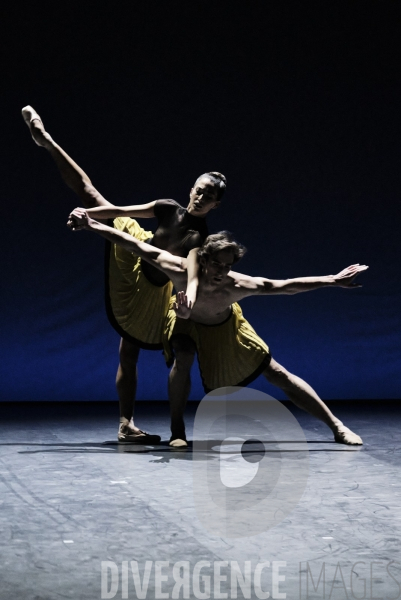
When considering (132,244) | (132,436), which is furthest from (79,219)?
(132,436)

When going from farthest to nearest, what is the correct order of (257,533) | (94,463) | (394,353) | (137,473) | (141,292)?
(394,353) → (141,292) → (94,463) → (137,473) → (257,533)

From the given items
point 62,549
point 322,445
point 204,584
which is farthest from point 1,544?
point 322,445

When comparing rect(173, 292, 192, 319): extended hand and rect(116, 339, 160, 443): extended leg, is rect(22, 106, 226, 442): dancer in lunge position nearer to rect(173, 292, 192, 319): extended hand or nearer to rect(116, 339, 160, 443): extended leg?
rect(116, 339, 160, 443): extended leg

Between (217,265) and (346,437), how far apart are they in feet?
2.99

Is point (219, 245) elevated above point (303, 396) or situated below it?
above

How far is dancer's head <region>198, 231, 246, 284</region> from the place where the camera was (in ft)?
10.7

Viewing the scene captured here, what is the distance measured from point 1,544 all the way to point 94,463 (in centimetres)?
111

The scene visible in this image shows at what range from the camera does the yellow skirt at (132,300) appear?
3.66m

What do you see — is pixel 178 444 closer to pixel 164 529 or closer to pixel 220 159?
pixel 164 529

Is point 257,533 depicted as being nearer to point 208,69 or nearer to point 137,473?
point 137,473

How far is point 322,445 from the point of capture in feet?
11.6

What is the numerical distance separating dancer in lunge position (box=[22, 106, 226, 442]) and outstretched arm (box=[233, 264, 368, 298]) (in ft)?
0.96

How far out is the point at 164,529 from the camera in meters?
2.12

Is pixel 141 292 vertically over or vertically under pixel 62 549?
over
